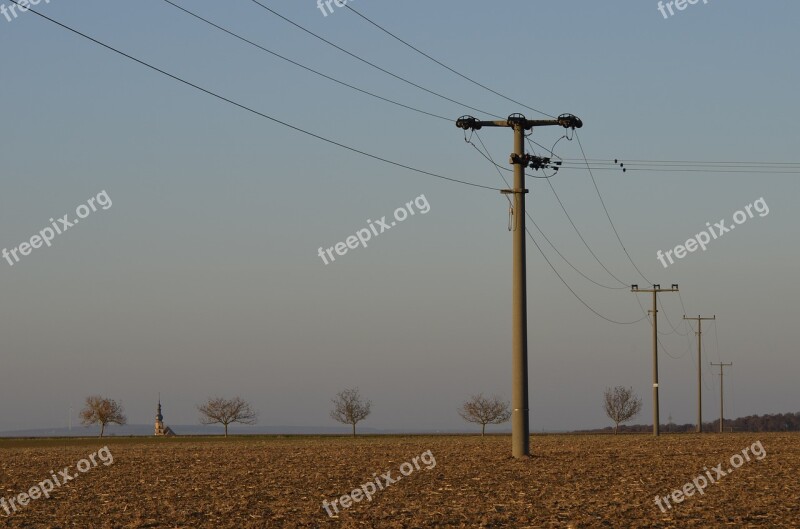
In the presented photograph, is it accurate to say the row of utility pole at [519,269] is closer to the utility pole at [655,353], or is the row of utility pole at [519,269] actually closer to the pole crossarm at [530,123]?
the pole crossarm at [530,123]

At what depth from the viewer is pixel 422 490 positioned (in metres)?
30.3

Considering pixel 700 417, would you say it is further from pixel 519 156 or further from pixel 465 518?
pixel 465 518

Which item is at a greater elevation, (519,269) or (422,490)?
(519,269)

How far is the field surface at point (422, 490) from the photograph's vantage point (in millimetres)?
24109

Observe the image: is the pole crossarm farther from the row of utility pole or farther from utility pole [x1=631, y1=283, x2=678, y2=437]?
utility pole [x1=631, y1=283, x2=678, y2=437]

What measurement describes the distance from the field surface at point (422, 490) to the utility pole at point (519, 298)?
122cm

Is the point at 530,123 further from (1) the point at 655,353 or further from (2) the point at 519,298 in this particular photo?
(1) the point at 655,353

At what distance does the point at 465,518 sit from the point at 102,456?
2925cm

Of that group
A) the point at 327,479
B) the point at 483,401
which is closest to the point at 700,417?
the point at 483,401

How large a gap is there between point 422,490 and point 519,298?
11257 millimetres

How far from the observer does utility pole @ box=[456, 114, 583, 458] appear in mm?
39375

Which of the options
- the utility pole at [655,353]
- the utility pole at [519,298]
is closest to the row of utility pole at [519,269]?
the utility pole at [519,298]

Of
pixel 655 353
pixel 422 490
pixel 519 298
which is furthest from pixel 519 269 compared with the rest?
pixel 655 353

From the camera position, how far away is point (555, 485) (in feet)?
102
